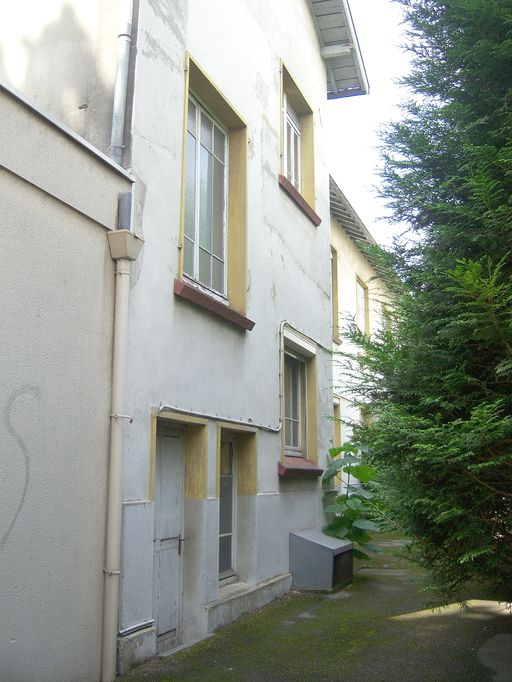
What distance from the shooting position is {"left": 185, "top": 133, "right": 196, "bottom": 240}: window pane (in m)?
6.90

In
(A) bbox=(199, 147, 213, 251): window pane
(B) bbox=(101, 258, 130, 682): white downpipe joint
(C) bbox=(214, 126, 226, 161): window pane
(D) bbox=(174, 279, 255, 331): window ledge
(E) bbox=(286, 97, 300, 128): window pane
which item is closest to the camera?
(B) bbox=(101, 258, 130, 682): white downpipe joint

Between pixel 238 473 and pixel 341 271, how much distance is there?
839 centimetres

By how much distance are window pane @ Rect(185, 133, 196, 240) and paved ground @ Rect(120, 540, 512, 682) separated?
3.62 m

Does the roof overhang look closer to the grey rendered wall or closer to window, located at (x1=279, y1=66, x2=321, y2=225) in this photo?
window, located at (x1=279, y1=66, x2=321, y2=225)

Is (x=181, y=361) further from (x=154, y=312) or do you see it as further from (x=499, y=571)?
(x=499, y=571)

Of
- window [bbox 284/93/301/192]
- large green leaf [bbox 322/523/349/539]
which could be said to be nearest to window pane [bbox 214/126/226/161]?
window [bbox 284/93/301/192]

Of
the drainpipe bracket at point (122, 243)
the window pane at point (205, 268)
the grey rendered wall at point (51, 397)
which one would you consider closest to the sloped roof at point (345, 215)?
the window pane at point (205, 268)

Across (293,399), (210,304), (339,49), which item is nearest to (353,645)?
(210,304)

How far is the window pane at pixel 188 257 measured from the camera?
673 cm

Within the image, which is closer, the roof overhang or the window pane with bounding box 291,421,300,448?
the window pane with bounding box 291,421,300,448

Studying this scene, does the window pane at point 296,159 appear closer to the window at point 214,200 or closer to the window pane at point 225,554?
the window at point 214,200

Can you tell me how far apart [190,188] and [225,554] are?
3.81 meters

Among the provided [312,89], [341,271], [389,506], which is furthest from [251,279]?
[341,271]

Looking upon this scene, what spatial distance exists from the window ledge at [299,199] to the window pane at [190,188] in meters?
2.16
